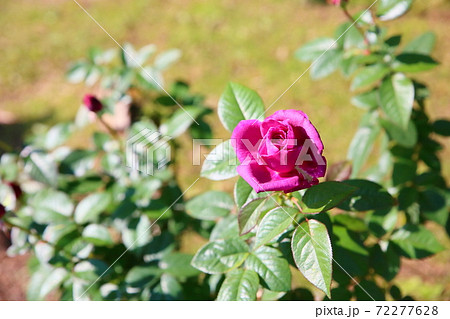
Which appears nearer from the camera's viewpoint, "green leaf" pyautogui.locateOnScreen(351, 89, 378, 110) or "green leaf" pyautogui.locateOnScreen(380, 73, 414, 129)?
"green leaf" pyautogui.locateOnScreen(380, 73, 414, 129)

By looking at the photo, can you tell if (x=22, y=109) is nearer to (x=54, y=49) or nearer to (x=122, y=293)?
(x=54, y=49)

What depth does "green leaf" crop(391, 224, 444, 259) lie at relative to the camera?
108 centimetres

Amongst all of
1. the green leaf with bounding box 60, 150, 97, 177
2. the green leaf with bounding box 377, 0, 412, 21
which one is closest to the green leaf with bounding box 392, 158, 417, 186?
the green leaf with bounding box 377, 0, 412, 21

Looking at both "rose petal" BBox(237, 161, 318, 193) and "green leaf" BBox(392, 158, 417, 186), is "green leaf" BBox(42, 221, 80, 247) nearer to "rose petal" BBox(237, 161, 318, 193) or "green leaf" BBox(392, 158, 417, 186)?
"rose petal" BBox(237, 161, 318, 193)

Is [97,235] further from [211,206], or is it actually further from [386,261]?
[386,261]

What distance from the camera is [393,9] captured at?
44.7 inches

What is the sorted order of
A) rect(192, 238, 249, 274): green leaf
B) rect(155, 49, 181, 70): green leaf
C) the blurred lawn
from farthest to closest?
the blurred lawn → rect(155, 49, 181, 70): green leaf → rect(192, 238, 249, 274): green leaf

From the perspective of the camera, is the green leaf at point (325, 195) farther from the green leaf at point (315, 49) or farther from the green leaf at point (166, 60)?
the green leaf at point (166, 60)

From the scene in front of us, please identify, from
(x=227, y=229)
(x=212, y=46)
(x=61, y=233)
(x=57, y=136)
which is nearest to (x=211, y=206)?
(x=227, y=229)

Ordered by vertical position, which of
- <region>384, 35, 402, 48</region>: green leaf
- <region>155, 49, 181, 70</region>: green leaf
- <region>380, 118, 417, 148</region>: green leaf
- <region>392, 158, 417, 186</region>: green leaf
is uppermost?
<region>155, 49, 181, 70</region>: green leaf

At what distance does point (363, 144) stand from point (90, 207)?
0.83 metres

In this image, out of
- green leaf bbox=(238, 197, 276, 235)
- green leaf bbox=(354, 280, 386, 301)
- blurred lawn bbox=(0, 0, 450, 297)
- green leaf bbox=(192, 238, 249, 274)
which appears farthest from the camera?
blurred lawn bbox=(0, 0, 450, 297)

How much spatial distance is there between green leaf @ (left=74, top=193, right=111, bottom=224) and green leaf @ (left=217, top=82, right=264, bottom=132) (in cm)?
53

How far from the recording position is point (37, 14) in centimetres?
359
